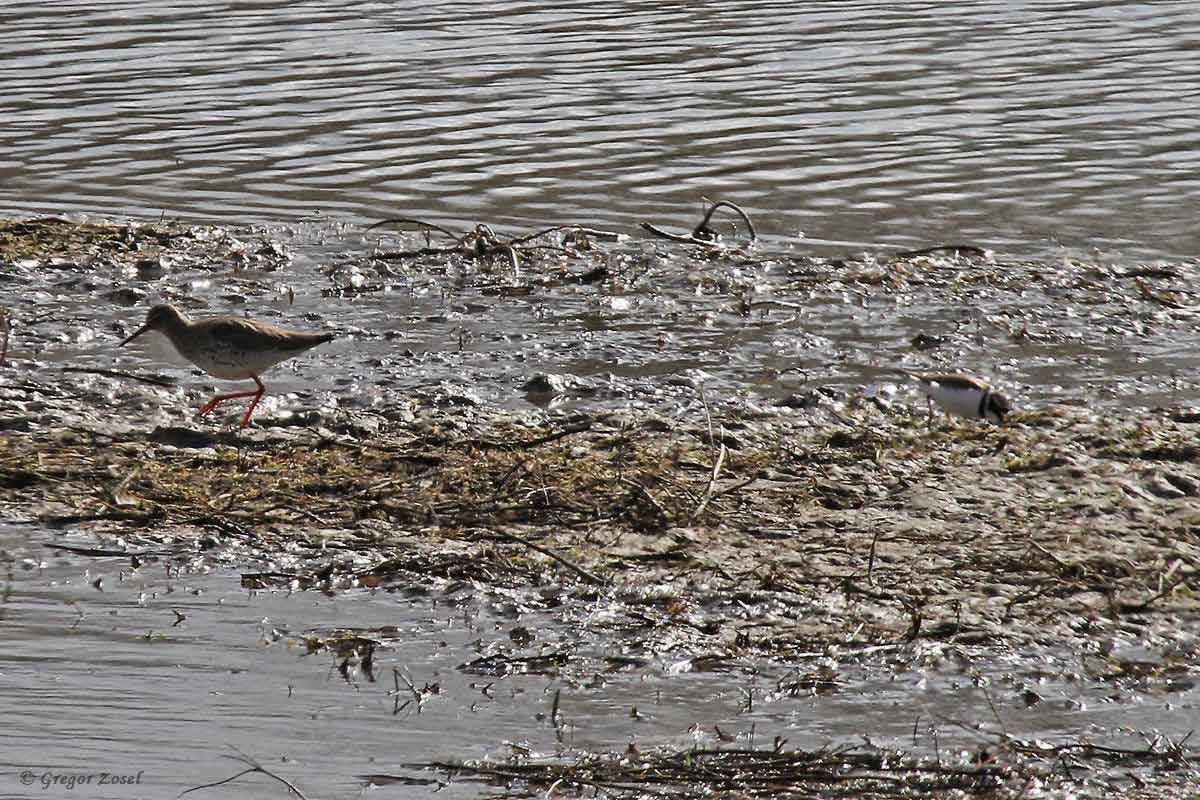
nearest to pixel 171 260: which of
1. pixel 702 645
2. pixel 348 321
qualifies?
pixel 348 321

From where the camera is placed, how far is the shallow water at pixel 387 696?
17.1 ft

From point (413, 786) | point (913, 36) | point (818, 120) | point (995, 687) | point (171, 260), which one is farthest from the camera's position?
point (913, 36)

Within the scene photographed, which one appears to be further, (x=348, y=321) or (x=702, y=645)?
(x=348, y=321)

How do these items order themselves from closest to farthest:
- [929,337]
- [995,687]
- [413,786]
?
[413,786], [995,687], [929,337]

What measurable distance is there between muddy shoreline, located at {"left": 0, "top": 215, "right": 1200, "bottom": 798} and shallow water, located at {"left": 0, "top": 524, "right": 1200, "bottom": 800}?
91 millimetres

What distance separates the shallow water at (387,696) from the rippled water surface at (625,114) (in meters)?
7.48

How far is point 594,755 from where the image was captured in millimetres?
5250

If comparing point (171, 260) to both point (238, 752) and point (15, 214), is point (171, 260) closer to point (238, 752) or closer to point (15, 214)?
point (15, 214)

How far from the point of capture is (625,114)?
58.4 feet

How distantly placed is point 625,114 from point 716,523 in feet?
36.4

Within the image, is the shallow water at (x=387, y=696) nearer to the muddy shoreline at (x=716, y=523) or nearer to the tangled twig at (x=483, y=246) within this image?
the muddy shoreline at (x=716, y=523)

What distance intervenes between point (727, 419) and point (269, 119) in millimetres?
10077

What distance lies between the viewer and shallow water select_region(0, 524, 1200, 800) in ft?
17.1

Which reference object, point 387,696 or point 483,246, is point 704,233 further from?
point 387,696
